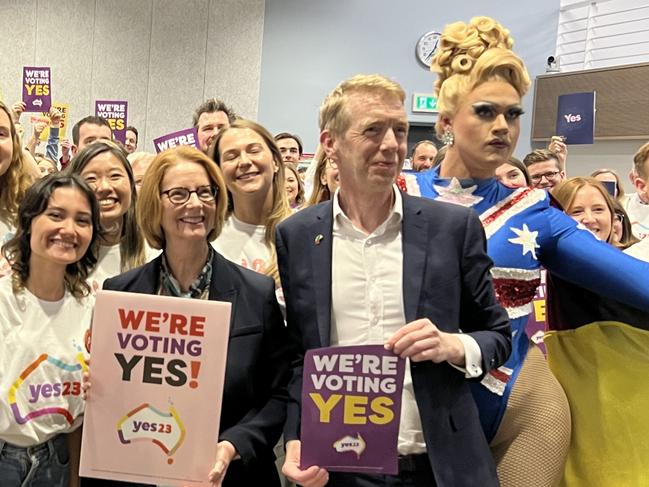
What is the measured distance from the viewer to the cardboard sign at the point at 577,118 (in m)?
5.23

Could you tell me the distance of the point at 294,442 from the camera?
168cm

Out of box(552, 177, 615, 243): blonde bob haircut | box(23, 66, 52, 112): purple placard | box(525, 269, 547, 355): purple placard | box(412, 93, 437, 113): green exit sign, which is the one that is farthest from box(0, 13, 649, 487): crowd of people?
box(412, 93, 437, 113): green exit sign

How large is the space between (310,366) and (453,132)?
793 millimetres

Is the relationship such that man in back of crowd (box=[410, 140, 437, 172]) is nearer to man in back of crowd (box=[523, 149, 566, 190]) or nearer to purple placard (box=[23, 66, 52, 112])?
man in back of crowd (box=[523, 149, 566, 190])

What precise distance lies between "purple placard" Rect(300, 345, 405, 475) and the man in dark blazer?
3.3 inches

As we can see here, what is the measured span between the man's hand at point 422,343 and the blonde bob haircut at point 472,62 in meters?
0.68

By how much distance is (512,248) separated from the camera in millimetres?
1811

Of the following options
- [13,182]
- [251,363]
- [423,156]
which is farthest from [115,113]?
[251,363]

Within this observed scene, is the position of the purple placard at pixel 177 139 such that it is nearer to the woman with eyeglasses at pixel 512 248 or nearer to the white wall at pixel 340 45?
the woman with eyeglasses at pixel 512 248

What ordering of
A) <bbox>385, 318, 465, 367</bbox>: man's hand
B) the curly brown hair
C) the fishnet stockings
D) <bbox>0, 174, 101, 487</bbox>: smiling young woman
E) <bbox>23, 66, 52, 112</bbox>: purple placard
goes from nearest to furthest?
<bbox>385, 318, 465, 367</bbox>: man's hand < the fishnet stockings < <bbox>0, 174, 101, 487</bbox>: smiling young woman < the curly brown hair < <bbox>23, 66, 52, 112</bbox>: purple placard

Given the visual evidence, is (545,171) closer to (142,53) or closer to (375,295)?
(375,295)

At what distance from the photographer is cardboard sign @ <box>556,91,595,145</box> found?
5227mm

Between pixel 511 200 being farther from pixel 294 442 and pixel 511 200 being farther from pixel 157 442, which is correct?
pixel 157 442

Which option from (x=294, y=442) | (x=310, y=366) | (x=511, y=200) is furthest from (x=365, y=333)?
(x=511, y=200)
